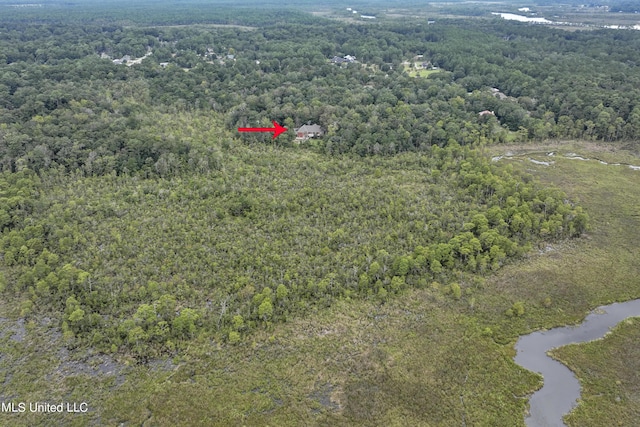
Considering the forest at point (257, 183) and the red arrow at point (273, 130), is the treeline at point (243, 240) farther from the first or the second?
the red arrow at point (273, 130)

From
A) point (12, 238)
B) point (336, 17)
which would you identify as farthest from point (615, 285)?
point (336, 17)

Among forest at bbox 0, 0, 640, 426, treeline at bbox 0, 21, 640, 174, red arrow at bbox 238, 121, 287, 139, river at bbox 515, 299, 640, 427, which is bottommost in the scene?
river at bbox 515, 299, 640, 427

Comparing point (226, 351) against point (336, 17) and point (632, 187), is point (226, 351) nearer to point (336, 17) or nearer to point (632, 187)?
point (632, 187)

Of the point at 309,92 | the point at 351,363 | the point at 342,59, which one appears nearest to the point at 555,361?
the point at 351,363

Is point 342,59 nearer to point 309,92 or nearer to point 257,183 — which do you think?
point 309,92

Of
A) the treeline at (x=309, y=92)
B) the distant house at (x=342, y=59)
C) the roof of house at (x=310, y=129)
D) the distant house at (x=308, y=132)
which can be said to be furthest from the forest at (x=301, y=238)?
the distant house at (x=342, y=59)

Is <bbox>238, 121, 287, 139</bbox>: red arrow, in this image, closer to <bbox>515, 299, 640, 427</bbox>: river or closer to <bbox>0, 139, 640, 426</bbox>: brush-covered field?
<bbox>0, 139, 640, 426</bbox>: brush-covered field

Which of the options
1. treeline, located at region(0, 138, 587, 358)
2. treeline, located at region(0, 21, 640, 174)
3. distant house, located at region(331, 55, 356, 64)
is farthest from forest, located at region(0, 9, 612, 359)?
distant house, located at region(331, 55, 356, 64)
